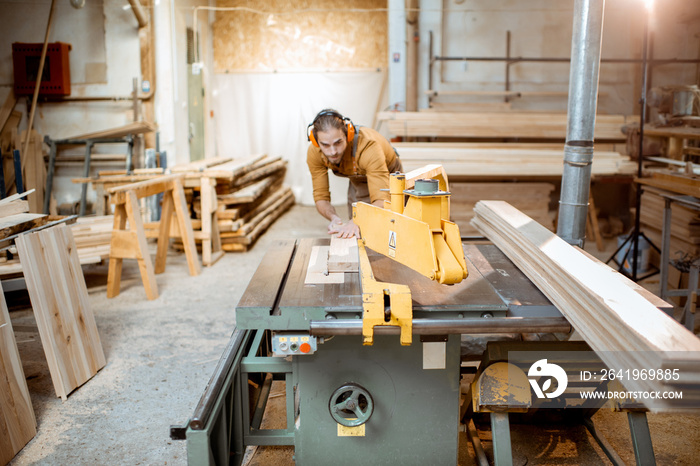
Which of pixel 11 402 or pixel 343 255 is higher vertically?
pixel 343 255

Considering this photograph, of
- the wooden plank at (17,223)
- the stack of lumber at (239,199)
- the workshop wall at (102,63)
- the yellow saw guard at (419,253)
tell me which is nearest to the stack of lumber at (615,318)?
the yellow saw guard at (419,253)

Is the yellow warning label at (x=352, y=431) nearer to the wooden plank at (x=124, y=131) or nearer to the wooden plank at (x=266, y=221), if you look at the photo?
the wooden plank at (x=266, y=221)

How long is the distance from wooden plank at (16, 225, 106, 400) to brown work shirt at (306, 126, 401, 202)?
5.33ft

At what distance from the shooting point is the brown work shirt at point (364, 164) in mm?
3592

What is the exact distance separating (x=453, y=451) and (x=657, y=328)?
116 cm

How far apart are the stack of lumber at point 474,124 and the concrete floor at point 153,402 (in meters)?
2.61

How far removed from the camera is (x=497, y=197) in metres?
6.56

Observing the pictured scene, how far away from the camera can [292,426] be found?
254 centimetres

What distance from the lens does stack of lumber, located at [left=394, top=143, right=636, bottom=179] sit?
5.93 metres

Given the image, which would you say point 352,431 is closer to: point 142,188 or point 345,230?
point 345,230

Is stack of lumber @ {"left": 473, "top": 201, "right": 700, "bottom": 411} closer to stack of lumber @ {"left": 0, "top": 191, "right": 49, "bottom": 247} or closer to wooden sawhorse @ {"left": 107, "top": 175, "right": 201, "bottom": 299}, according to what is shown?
stack of lumber @ {"left": 0, "top": 191, "right": 49, "bottom": 247}

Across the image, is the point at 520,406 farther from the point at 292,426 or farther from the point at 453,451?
the point at 292,426

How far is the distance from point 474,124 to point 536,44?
1.97 meters

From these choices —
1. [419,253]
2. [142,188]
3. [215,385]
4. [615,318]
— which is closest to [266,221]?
[142,188]
